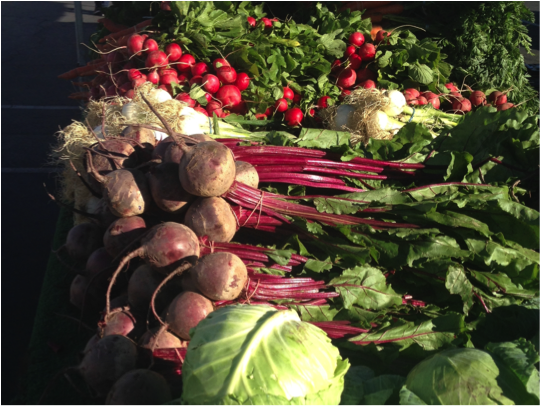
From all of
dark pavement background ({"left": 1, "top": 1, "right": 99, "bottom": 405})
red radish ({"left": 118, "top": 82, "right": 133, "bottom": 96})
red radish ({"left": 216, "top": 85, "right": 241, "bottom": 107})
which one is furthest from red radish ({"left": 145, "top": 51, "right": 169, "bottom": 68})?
dark pavement background ({"left": 1, "top": 1, "right": 99, "bottom": 405})

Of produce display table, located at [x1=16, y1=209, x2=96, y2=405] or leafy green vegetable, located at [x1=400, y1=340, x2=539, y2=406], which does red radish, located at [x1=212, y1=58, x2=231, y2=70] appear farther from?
leafy green vegetable, located at [x1=400, y1=340, x2=539, y2=406]

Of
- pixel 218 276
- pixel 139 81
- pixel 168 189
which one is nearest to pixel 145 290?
pixel 218 276

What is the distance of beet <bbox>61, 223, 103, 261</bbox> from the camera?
2596mm

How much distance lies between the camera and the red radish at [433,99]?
4.71 m

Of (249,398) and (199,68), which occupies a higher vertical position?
(199,68)

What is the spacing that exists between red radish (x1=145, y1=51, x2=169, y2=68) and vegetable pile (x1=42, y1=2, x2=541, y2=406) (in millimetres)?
1604

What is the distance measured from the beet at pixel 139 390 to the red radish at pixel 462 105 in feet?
14.1

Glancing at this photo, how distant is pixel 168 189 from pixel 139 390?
102cm

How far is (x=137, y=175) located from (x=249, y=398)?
4.84 feet

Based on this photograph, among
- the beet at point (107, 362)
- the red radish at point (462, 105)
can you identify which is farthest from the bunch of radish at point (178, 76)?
the beet at point (107, 362)

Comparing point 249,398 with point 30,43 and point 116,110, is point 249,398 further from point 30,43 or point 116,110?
point 30,43

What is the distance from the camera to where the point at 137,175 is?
239 cm

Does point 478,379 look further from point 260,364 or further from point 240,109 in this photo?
point 240,109

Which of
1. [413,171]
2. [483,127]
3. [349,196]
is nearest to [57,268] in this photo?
[349,196]
